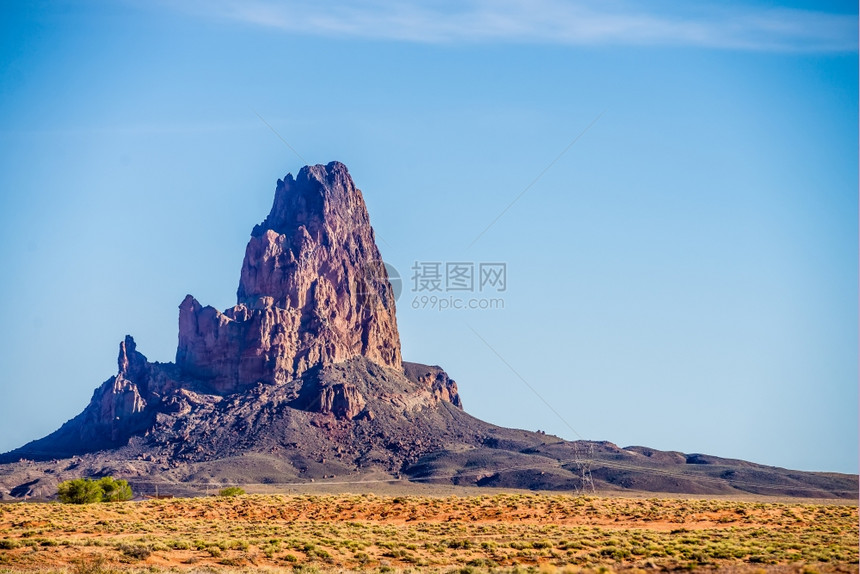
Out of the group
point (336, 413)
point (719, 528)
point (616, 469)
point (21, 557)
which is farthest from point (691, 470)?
point (21, 557)

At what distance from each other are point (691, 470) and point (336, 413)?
6807 centimetres

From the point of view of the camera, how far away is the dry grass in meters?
46.2

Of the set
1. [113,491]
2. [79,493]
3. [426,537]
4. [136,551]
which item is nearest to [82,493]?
[79,493]

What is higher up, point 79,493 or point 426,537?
point 79,493

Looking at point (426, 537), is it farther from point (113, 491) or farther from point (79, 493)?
point (113, 491)

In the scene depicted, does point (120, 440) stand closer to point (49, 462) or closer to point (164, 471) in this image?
point (49, 462)

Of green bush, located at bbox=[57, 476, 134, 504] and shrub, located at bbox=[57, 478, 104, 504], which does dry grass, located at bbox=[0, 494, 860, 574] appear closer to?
shrub, located at bbox=[57, 478, 104, 504]

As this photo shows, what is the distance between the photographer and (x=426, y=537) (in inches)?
2304

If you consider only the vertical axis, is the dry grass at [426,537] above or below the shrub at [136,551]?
above

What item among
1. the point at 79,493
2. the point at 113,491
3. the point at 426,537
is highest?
the point at 113,491

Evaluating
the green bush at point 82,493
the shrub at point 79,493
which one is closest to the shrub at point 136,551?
the green bush at point 82,493

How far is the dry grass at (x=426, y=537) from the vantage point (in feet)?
152

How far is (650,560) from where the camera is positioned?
4675 centimetres

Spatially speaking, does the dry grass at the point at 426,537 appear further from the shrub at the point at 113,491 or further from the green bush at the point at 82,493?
the shrub at the point at 113,491
